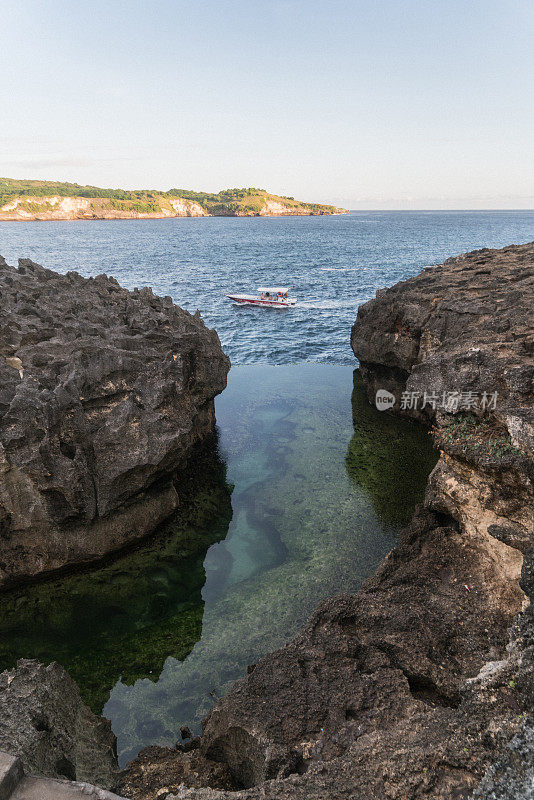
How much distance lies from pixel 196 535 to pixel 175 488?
102 inches

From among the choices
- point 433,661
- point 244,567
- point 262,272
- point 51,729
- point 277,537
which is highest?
→ point 262,272

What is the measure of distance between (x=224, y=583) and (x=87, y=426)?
7.01 meters

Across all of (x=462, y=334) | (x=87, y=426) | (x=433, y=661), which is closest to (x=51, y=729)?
(x=433, y=661)

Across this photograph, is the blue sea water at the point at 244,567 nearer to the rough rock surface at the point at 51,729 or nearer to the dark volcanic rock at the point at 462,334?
the rough rock surface at the point at 51,729

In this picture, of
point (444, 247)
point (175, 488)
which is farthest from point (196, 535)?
point (444, 247)

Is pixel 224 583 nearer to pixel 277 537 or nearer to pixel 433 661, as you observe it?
pixel 277 537

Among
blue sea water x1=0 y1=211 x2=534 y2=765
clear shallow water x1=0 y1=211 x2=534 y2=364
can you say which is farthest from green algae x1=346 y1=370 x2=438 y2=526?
clear shallow water x1=0 y1=211 x2=534 y2=364

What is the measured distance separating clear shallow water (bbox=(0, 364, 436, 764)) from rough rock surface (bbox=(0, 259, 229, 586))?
54.3 inches

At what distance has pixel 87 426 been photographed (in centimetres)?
1520

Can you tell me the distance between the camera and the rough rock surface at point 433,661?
570 centimetres

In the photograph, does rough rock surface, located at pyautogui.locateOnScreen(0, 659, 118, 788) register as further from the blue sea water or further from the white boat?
the white boat

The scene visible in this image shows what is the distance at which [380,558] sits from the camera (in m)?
15.7

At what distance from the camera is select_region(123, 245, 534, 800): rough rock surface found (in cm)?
570

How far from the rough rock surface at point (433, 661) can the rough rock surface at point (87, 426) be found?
316 inches
